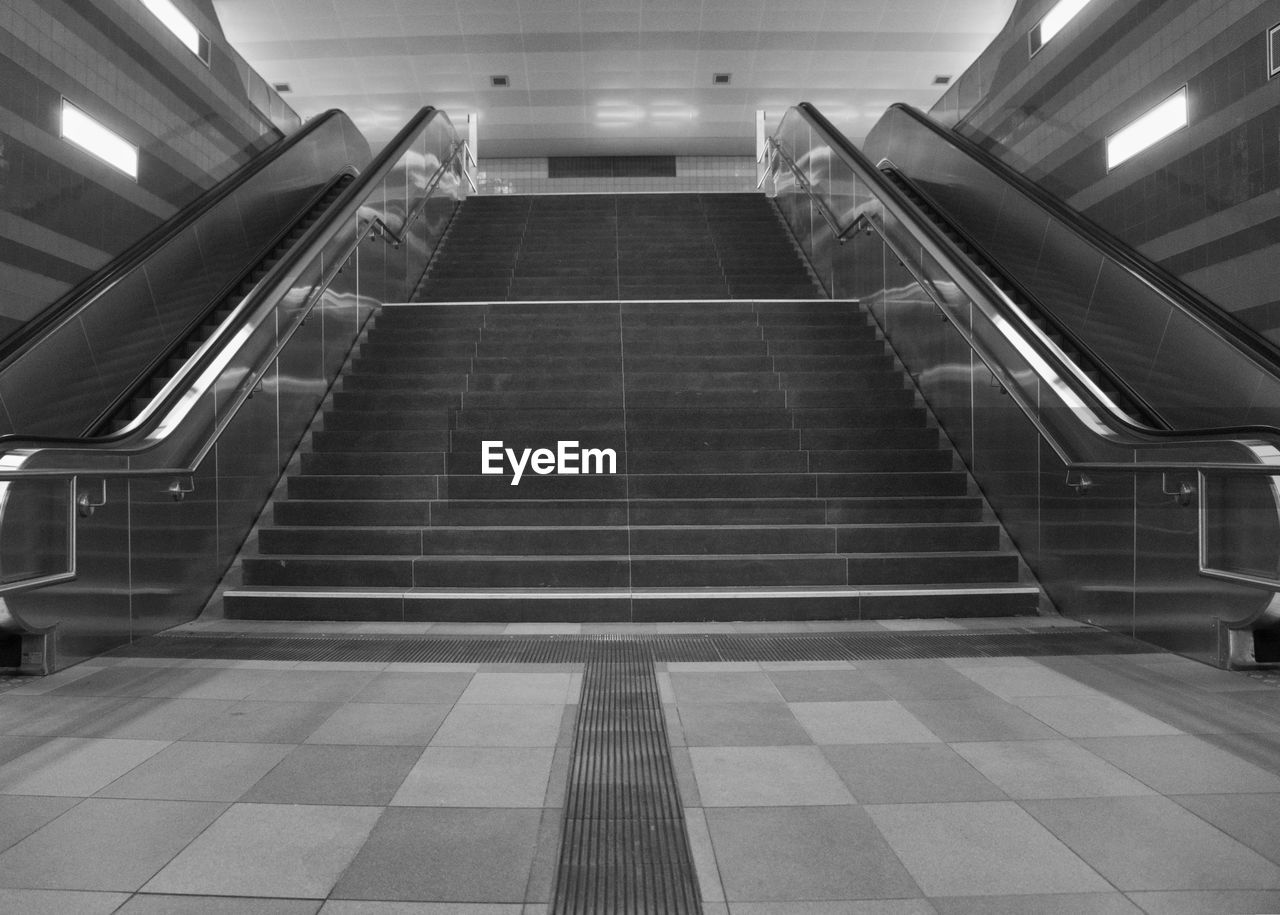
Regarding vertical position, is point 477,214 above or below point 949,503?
above

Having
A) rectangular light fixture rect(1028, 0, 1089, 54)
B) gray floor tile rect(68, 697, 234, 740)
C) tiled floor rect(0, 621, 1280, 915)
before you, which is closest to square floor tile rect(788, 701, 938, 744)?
tiled floor rect(0, 621, 1280, 915)

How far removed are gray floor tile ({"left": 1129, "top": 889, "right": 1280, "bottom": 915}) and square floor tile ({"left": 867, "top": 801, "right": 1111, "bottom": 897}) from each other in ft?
0.30

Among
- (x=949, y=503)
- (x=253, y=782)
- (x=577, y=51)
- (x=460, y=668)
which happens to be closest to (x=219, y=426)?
(x=460, y=668)

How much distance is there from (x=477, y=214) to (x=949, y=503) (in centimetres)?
818

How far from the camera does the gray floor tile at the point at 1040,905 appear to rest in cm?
169

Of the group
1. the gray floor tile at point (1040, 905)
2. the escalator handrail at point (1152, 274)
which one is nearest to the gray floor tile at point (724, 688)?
the gray floor tile at point (1040, 905)

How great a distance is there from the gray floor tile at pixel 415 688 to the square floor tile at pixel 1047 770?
1858 mm

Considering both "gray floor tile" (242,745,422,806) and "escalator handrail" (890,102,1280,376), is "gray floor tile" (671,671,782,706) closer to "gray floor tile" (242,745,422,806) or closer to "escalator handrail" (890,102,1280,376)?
"gray floor tile" (242,745,422,806)

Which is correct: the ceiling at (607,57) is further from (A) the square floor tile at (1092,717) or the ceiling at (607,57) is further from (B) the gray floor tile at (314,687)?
(A) the square floor tile at (1092,717)

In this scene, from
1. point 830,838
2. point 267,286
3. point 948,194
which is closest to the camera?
point 830,838

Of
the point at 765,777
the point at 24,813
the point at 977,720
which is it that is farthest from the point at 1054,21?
the point at 24,813

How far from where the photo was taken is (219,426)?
173 inches

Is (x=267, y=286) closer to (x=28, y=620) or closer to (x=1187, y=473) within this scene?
(x=28, y=620)

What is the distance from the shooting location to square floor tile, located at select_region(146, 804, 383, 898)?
5.89 ft
